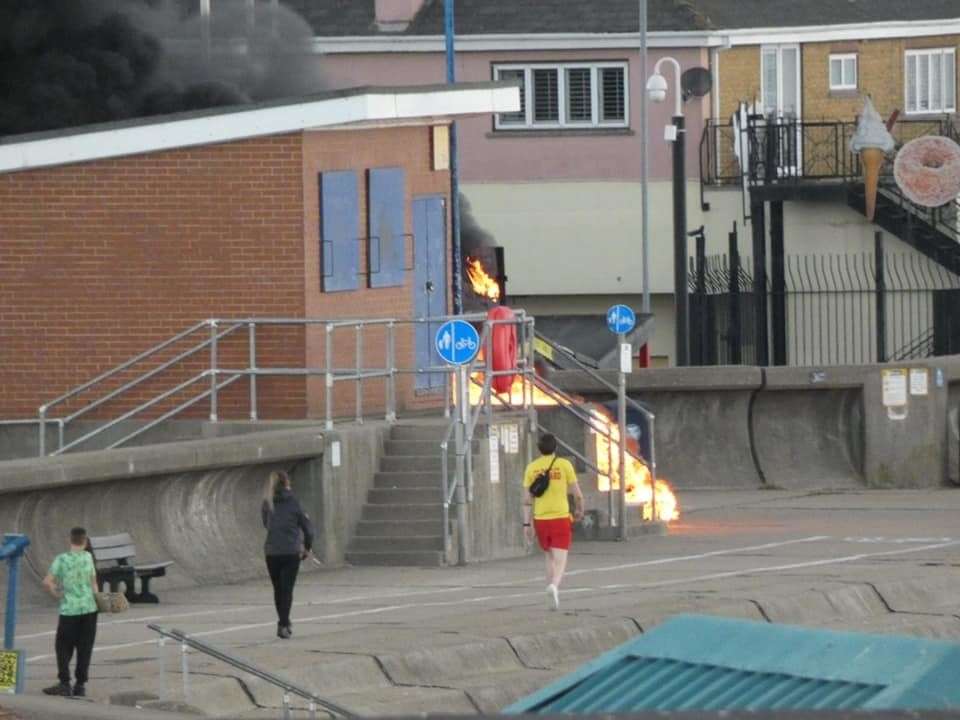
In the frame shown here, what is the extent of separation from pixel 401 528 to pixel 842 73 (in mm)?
24624

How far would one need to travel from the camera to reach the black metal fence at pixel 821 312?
1489 inches

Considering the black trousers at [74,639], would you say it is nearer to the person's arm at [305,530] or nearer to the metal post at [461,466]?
the person's arm at [305,530]

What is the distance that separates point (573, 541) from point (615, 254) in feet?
65.5

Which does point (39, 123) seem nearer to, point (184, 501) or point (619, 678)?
point (184, 501)

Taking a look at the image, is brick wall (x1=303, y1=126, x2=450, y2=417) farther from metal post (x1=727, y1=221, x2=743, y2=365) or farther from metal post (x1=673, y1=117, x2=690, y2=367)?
metal post (x1=727, y1=221, x2=743, y2=365)

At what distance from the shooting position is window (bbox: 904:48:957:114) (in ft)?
148

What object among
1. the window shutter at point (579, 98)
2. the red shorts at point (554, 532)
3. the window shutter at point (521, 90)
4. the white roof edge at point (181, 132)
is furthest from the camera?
the window shutter at point (579, 98)

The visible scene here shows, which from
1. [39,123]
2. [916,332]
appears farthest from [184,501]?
[916,332]

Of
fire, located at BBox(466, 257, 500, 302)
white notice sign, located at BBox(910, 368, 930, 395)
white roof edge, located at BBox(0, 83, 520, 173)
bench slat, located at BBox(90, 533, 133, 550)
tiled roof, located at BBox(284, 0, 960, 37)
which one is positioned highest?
tiled roof, located at BBox(284, 0, 960, 37)

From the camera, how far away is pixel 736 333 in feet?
123

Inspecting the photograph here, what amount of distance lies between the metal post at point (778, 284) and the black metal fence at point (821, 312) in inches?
1.3

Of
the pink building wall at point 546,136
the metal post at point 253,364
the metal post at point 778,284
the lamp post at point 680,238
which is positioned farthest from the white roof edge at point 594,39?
the metal post at point 253,364

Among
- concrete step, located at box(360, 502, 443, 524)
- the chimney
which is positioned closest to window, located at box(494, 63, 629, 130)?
the chimney

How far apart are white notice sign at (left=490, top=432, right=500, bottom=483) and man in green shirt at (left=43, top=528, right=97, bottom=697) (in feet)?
26.3
